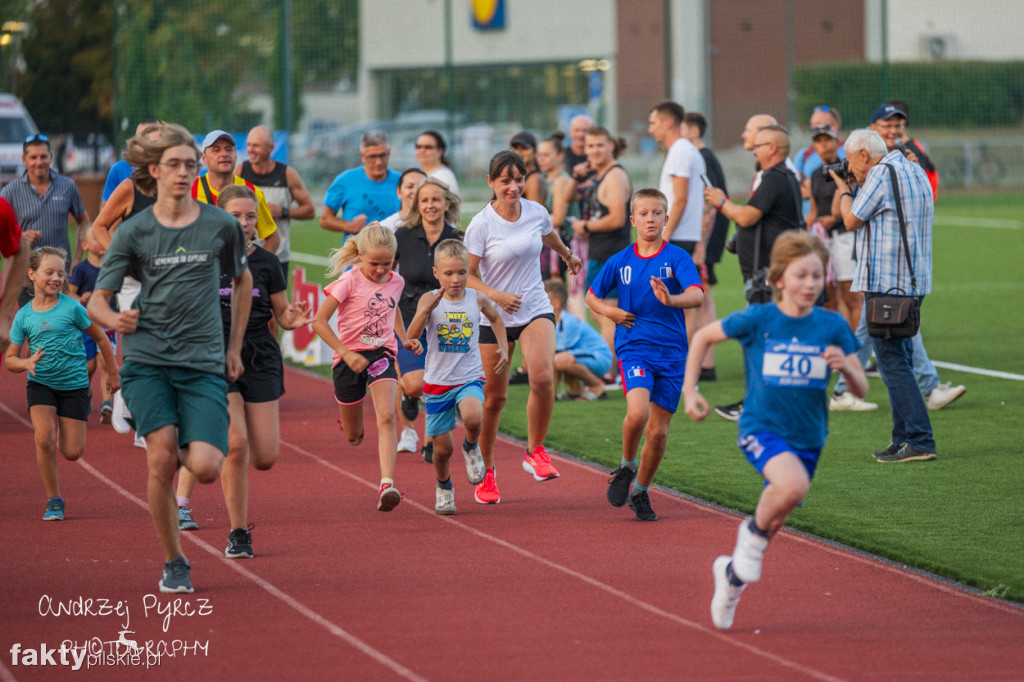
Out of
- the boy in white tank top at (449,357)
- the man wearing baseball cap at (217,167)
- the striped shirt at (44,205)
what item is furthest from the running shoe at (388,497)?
the striped shirt at (44,205)

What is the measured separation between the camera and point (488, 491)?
27.7 feet

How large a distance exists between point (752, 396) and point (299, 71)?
35.1m

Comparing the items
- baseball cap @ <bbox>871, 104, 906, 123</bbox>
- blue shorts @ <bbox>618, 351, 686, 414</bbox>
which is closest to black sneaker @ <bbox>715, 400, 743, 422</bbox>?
baseball cap @ <bbox>871, 104, 906, 123</bbox>

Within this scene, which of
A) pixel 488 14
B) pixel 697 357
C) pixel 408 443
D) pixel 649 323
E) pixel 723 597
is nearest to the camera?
pixel 723 597

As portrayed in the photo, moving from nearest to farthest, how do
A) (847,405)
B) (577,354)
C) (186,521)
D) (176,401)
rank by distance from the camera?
(176,401)
(186,521)
(847,405)
(577,354)

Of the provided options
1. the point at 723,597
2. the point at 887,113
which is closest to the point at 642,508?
the point at 723,597

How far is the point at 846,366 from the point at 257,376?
2906mm

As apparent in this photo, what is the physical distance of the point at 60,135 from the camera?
41.7 m

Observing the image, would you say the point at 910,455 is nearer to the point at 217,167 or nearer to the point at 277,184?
the point at 217,167

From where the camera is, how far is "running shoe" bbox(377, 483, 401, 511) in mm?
7712

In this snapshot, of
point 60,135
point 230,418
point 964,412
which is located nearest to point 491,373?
point 230,418

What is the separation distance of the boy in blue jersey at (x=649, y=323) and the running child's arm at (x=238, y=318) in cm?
213

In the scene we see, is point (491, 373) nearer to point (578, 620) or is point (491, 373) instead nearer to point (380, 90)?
point (578, 620)

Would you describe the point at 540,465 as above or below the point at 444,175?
below
